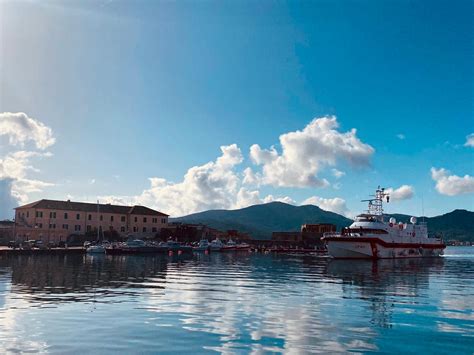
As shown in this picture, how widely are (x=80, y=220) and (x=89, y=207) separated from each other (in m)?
5.04

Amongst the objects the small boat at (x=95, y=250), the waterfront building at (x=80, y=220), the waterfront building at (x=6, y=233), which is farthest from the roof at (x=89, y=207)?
the small boat at (x=95, y=250)

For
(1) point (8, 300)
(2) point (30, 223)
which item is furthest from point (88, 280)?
(2) point (30, 223)

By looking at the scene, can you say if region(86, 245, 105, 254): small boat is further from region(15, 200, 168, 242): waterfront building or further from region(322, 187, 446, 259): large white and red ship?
region(322, 187, 446, 259): large white and red ship

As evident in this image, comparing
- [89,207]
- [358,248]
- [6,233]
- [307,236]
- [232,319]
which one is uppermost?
[89,207]

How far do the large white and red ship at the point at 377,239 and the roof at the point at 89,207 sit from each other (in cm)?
6006

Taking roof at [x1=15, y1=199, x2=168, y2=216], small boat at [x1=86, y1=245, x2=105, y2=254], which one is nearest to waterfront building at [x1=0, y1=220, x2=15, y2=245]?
roof at [x1=15, y1=199, x2=168, y2=216]

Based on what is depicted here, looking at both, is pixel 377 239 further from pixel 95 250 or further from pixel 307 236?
pixel 307 236

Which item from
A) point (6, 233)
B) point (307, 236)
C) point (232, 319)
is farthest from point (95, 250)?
point (307, 236)

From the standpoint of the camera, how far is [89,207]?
121 meters

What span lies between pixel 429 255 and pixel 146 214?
74.4 metres

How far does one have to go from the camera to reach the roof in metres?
112

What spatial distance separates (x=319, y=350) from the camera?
48.3 ft

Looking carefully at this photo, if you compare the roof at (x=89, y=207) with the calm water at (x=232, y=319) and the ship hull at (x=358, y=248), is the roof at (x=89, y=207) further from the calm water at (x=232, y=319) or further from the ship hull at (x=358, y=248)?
the calm water at (x=232, y=319)

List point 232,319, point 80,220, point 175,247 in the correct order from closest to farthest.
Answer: point 232,319 → point 175,247 → point 80,220
